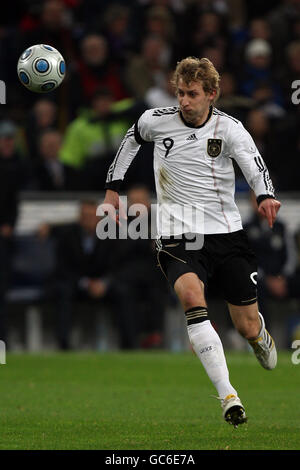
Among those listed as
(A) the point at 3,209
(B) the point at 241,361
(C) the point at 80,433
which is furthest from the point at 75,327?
(C) the point at 80,433

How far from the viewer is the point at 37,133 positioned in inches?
660

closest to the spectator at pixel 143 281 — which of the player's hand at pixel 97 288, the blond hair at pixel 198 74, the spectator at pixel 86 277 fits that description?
the spectator at pixel 86 277

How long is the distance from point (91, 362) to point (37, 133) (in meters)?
4.38

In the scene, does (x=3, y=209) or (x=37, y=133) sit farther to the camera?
(x=37, y=133)

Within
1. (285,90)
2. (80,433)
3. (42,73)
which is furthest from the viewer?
(285,90)

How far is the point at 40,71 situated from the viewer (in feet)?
29.7

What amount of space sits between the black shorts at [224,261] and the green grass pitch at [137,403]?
3.15ft

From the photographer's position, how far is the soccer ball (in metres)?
9.05

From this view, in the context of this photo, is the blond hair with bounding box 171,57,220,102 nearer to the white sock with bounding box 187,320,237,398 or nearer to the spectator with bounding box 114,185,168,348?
the white sock with bounding box 187,320,237,398

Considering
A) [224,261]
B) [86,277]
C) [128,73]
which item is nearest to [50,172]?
[86,277]

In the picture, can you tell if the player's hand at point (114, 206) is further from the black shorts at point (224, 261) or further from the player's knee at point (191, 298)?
the player's knee at point (191, 298)

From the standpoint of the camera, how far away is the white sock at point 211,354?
757 cm

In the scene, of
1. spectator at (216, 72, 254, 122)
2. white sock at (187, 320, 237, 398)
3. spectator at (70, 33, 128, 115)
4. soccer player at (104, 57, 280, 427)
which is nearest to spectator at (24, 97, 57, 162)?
spectator at (70, 33, 128, 115)

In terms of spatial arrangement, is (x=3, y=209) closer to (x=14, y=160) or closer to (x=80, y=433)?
Result: (x=14, y=160)
